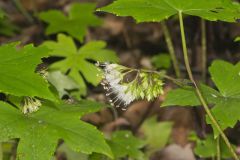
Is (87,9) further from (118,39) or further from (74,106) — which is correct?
(74,106)

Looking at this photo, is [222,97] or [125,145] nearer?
[222,97]

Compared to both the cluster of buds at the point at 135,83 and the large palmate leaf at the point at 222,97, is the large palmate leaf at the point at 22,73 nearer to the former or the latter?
the cluster of buds at the point at 135,83

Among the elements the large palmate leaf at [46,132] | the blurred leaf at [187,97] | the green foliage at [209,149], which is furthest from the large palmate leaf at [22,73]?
the green foliage at [209,149]

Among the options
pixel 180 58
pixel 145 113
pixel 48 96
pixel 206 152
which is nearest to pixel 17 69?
pixel 48 96

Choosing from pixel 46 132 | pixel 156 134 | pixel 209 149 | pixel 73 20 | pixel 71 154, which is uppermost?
pixel 46 132

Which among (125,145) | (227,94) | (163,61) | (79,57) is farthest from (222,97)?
(163,61)

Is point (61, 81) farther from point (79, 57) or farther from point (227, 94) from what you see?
point (227, 94)

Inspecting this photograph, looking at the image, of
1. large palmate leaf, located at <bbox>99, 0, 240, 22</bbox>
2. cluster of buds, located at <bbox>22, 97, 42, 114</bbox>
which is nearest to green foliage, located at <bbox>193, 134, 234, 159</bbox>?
large palmate leaf, located at <bbox>99, 0, 240, 22</bbox>
